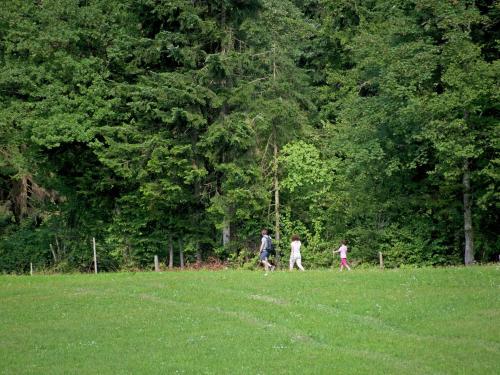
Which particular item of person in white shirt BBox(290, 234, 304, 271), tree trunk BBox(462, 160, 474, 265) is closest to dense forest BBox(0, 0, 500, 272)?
tree trunk BBox(462, 160, 474, 265)

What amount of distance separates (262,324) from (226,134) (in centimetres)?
2145

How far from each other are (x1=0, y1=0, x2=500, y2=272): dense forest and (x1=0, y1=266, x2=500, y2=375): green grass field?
41.2 feet

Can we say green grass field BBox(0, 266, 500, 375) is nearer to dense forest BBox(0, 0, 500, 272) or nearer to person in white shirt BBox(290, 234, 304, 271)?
person in white shirt BBox(290, 234, 304, 271)

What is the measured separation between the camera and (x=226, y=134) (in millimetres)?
41062

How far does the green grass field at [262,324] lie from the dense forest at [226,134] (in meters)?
12.6

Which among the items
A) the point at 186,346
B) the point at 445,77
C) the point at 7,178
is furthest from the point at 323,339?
the point at 7,178

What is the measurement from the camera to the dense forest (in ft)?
128

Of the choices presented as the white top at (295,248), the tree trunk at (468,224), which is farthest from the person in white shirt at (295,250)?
the tree trunk at (468,224)

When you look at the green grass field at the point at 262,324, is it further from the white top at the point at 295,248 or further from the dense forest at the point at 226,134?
the dense forest at the point at 226,134

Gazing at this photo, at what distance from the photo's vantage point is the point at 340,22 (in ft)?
165

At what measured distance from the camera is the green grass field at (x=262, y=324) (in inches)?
655

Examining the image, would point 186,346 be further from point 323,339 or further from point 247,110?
point 247,110

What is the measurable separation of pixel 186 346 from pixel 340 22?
118 ft

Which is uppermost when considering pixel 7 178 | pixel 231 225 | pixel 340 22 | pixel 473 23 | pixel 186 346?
pixel 340 22
